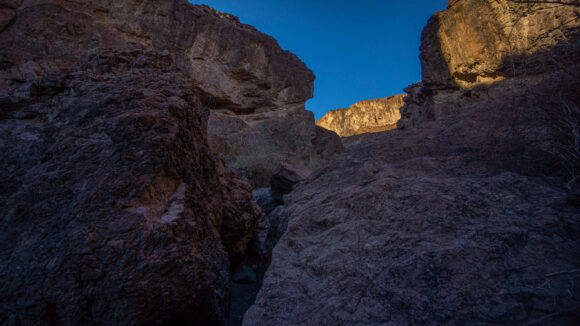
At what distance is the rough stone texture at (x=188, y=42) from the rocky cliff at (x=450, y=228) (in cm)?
859

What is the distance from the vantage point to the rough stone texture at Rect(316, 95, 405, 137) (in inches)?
1091

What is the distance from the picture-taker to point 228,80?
1011 centimetres

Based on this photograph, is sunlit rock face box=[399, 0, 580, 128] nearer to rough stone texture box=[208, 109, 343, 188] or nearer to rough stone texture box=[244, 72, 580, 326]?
rough stone texture box=[208, 109, 343, 188]

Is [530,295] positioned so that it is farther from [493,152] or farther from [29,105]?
[29,105]

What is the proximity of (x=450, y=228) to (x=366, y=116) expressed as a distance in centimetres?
2994

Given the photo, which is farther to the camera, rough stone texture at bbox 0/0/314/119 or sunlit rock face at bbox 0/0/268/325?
rough stone texture at bbox 0/0/314/119

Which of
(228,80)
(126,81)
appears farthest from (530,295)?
(228,80)

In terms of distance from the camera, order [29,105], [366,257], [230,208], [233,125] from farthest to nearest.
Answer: [233,125] < [230,208] < [29,105] < [366,257]

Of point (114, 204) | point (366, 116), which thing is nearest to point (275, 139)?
point (114, 204)

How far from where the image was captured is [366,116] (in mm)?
29547

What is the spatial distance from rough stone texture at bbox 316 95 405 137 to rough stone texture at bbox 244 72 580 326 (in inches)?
996

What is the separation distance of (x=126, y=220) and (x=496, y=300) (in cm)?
146

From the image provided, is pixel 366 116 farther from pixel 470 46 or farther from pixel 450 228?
pixel 450 228

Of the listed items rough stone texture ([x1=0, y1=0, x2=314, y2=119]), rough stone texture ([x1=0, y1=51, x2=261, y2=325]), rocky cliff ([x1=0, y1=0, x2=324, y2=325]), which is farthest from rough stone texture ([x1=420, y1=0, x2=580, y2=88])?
rough stone texture ([x1=0, y1=51, x2=261, y2=325])
